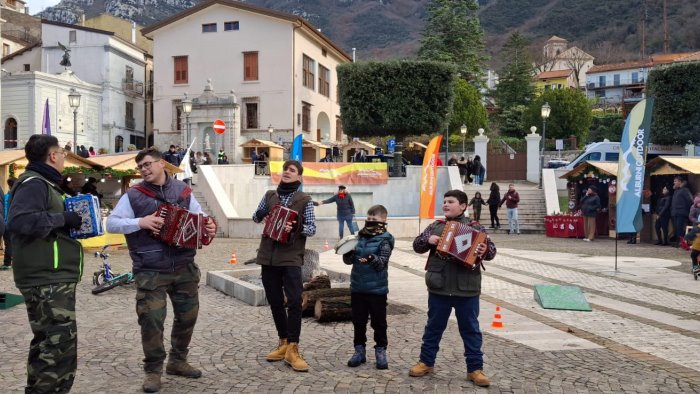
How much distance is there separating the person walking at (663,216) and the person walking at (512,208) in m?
5.13

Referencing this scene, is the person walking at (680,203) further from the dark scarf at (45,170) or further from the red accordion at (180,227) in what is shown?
the dark scarf at (45,170)

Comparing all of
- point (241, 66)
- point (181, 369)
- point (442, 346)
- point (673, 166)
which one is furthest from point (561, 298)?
point (241, 66)

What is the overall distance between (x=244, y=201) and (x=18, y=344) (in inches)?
807

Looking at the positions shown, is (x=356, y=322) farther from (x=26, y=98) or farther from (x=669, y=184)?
(x=26, y=98)

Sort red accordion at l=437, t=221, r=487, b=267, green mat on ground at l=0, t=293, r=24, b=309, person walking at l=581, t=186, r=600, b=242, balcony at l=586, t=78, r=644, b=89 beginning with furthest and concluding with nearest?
balcony at l=586, t=78, r=644, b=89, person walking at l=581, t=186, r=600, b=242, green mat on ground at l=0, t=293, r=24, b=309, red accordion at l=437, t=221, r=487, b=267

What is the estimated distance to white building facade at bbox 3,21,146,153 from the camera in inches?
1937

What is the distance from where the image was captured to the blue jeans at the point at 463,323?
556cm

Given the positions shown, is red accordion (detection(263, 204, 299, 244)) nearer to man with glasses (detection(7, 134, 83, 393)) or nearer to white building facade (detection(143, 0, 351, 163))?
man with glasses (detection(7, 134, 83, 393))

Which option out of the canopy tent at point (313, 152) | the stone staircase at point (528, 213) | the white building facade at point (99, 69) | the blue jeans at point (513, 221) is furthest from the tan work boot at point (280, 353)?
the white building facade at point (99, 69)

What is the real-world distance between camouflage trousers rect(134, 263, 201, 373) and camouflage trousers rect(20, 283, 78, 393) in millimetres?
733

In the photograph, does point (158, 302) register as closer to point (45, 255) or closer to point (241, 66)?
point (45, 255)

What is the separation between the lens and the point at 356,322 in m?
6.07

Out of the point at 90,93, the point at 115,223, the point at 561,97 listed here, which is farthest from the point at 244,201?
the point at 561,97

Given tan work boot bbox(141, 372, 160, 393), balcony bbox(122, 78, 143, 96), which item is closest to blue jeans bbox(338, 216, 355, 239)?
tan work boot bbox(141, 372, 160, 393)
